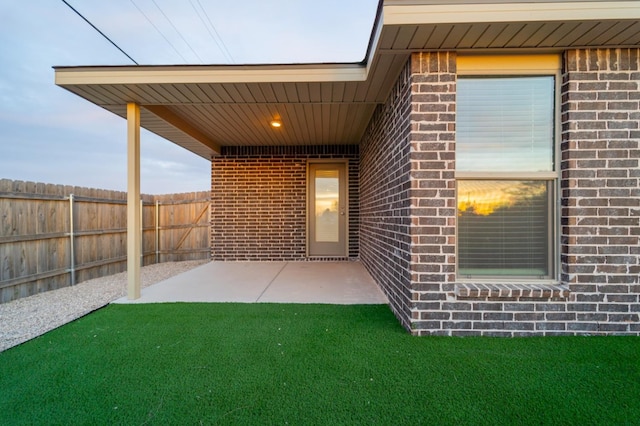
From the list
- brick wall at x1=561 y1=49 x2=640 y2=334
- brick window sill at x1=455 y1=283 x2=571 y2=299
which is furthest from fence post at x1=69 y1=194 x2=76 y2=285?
brick wall at x1=561 y1=49 x2=640 y2=334

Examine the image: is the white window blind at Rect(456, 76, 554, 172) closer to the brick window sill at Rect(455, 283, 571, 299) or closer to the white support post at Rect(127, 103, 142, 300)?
the brick window sill at Rect(455, 283, 571, 299)

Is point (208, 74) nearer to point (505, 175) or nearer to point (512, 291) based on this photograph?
point (505, 175)

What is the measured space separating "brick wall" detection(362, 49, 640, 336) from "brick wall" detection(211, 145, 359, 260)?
3.85 m

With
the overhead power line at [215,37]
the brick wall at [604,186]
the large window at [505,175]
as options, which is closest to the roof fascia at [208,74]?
the large window at [505,175]

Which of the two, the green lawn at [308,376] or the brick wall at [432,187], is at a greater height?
the brick wall at [432,187]

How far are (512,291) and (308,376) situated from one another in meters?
1.87

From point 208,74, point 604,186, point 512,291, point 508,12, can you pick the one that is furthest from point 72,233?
point 604,186

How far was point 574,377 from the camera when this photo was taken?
182 centimetres

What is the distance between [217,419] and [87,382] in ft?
3.39

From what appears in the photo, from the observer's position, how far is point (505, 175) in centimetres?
249

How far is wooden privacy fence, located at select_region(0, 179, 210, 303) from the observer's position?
371cm

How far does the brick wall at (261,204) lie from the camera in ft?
20.8

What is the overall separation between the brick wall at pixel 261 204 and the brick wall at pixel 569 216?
12.6 feet

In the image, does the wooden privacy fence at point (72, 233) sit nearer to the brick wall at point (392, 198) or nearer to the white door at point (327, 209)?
the white door at point (327, 209)
